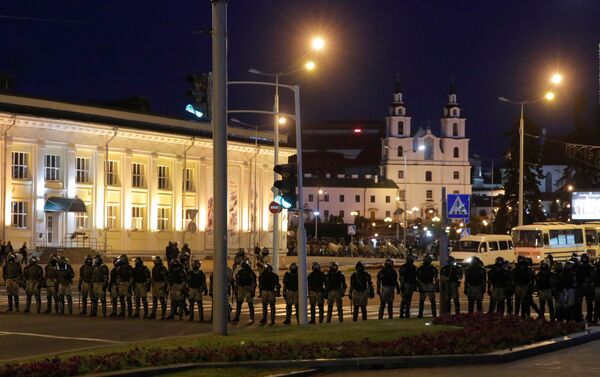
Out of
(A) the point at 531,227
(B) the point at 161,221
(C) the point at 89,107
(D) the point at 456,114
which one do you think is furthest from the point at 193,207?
(D) the point at 456,114

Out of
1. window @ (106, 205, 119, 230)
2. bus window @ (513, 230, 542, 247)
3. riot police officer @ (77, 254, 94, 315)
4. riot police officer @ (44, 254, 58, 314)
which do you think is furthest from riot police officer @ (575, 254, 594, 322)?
window @ (106, 205, 119, 230)

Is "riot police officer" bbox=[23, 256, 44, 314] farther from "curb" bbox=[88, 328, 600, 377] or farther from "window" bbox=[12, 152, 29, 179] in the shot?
"window" bbox=[12, 152, 29, 179]

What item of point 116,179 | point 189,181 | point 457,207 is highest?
point 189,181

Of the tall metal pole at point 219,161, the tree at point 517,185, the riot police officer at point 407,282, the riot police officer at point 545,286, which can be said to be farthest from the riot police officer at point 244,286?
the tree at point 517,185

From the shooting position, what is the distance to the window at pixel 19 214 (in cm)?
6216

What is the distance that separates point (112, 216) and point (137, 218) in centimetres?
256

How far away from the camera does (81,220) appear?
6669cm

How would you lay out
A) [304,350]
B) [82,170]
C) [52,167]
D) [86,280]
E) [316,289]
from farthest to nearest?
1. [82,170]
2. [52,167]
3. [86,280]
4. [316,289]
5. [304,350]

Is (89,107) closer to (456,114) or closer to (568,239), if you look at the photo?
(568,239)

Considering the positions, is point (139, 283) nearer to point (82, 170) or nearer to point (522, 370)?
point (522, 370)

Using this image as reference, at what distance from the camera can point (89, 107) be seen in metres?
68.8

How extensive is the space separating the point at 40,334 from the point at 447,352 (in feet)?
33.1

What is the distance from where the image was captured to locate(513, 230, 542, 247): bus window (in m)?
61.4

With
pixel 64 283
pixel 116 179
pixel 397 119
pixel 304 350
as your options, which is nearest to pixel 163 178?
pixel 116 179
